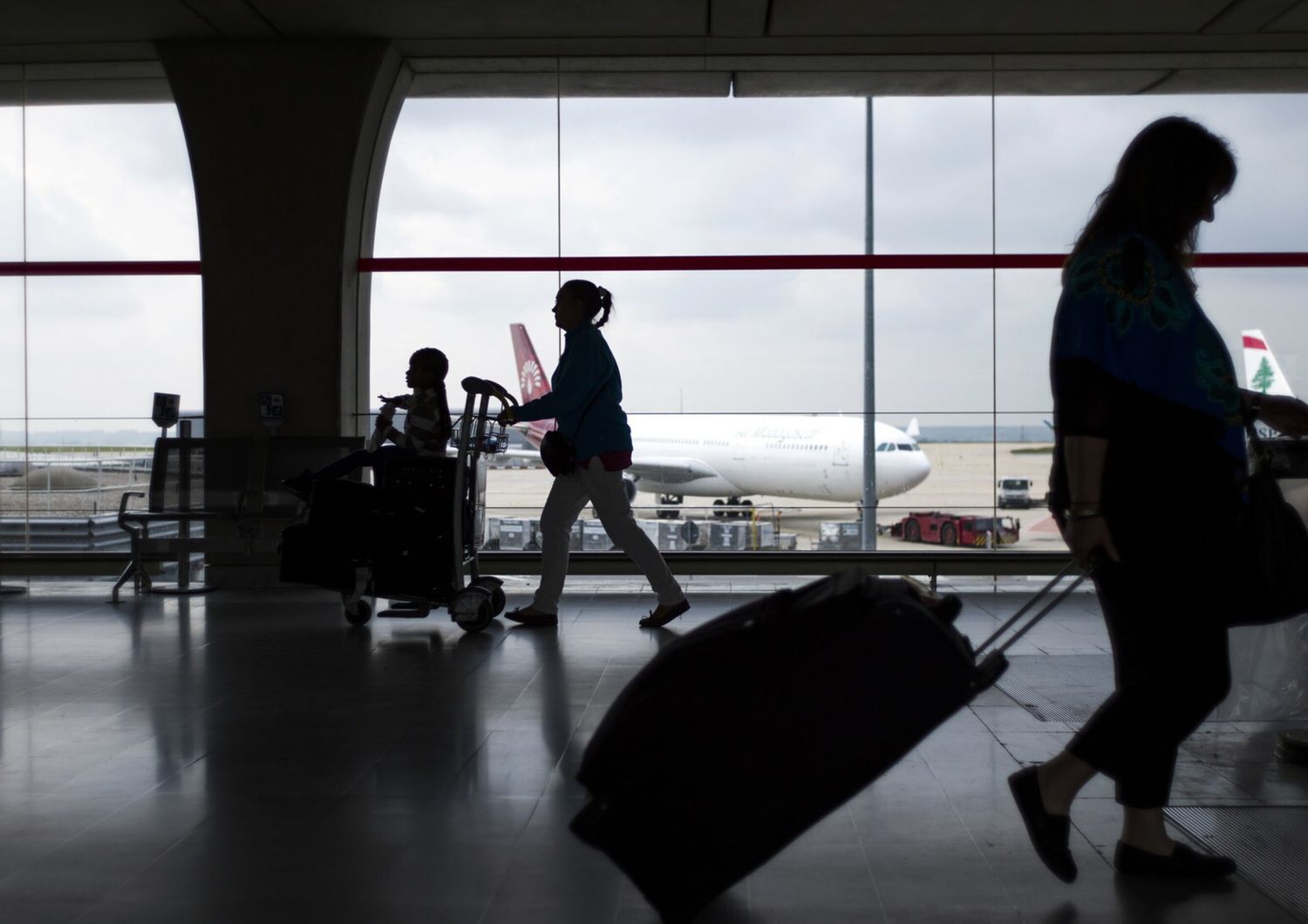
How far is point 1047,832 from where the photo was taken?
2.12 m

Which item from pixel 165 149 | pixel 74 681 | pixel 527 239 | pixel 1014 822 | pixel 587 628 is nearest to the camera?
pixel 1014 822

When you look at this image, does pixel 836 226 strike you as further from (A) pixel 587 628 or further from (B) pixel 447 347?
(A) pixel 587 628

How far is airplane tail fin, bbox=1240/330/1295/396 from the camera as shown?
7.43m

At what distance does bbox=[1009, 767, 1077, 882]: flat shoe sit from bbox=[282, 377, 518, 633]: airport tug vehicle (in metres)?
3.32

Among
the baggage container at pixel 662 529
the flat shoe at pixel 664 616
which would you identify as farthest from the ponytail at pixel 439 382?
the baggage container at pixel 662 529

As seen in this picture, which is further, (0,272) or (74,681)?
(0,272)

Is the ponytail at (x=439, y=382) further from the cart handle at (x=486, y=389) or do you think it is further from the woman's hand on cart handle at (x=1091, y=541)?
the woman's hand on cart handle at (x=1091, y=541)

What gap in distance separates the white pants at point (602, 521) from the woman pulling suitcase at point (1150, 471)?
123 inches

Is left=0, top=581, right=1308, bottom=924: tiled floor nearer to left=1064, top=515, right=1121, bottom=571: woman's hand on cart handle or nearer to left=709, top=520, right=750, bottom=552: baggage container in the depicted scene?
left=1064, top=515, right=1121, bottom=571: woman's hand on cart handle

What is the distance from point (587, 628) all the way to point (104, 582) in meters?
3.62

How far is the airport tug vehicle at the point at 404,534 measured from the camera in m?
5.12

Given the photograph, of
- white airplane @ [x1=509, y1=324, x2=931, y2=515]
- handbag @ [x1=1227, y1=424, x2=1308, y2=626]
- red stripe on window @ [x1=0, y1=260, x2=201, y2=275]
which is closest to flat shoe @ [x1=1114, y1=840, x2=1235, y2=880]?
handbag @ [x1=1227, y1=424, x2=1308, y2=626]

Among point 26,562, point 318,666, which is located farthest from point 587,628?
point 26,562

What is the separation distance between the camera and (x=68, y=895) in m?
2.12
